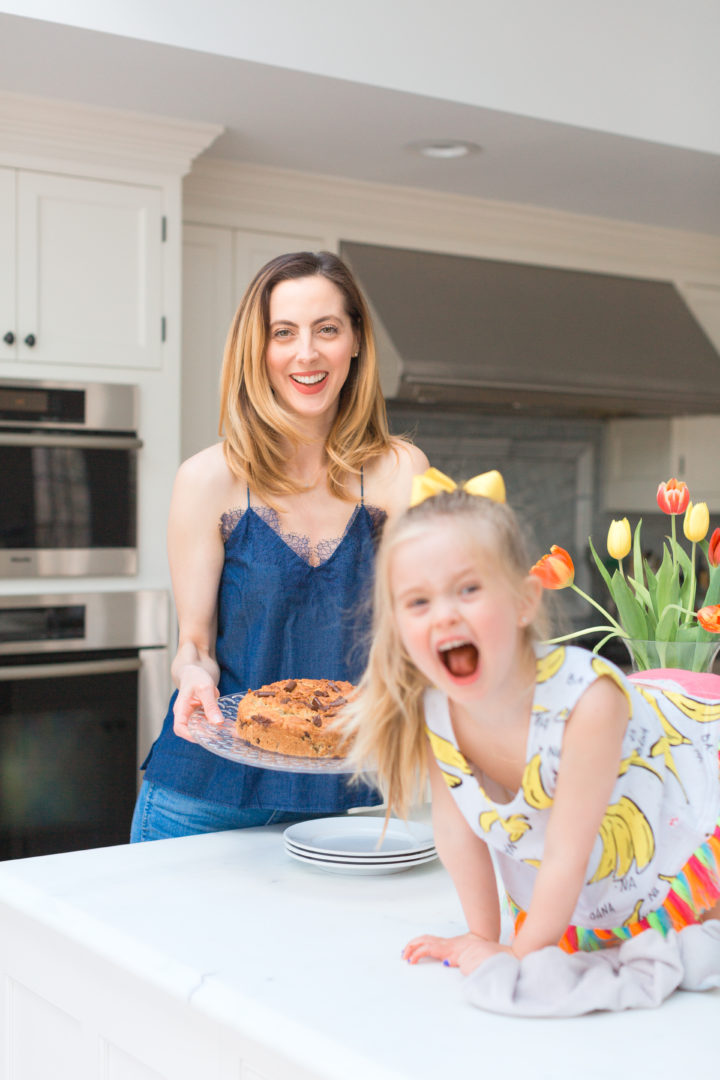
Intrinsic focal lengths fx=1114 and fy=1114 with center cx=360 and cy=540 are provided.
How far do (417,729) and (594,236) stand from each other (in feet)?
11.1

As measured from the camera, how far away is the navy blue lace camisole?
4.37 ft

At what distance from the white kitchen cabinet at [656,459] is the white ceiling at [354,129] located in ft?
2.67

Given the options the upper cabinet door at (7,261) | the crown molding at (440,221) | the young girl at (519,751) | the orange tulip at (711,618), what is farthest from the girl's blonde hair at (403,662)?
the crown molding at (440,221)

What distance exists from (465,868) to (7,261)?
2.28 metres

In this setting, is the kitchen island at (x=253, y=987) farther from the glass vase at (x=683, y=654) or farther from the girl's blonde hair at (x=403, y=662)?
the glass vase at (x=683, y=654)

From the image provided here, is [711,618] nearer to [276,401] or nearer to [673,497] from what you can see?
[673,497]

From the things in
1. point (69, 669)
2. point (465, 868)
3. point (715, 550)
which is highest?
point (715, 550)

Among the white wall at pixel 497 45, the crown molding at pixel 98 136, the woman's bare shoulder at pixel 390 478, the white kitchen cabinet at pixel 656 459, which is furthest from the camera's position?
the white kitchen cabinet at pixel 656 459

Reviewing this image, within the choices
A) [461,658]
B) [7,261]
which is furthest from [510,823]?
[7,261]

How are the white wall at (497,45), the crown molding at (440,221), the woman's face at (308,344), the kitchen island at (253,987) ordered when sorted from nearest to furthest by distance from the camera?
the kitchen island at (253,987) → the woman's face at (308,344) → the white wall at (497,45) → the crown molding at (440,221)

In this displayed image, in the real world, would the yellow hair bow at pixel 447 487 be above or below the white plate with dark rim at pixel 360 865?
above

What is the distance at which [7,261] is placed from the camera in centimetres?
268

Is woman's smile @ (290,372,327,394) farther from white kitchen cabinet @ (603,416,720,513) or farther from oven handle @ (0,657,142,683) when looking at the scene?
white kitchen cabinet @ (603,416,720,513)

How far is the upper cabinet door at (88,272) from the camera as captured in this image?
8.90 ft
